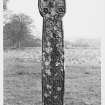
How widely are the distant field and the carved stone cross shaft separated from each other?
3.94 meters

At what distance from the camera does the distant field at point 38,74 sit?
5453 millimetres

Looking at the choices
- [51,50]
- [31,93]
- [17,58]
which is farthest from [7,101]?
[51,50]

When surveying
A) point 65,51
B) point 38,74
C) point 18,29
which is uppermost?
point 18,29

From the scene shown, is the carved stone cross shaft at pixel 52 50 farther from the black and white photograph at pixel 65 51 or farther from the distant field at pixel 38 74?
the distant field at pixel 38 74

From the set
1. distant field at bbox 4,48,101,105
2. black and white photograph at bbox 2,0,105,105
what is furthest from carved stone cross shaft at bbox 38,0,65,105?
distant field at bbox 4,48,101,105

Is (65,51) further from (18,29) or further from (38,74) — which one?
(18,29)

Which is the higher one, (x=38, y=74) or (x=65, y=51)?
(x=65, y=51)

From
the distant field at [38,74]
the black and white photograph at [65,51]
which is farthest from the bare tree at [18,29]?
the distant field at [38,74]

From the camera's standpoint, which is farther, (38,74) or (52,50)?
(38,74)

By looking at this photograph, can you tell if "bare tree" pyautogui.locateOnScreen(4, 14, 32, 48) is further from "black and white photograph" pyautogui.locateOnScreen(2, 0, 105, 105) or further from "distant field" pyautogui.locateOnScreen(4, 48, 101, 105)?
"distant field" pyautogui.locateOnScreen(4, 48, 101, 105)

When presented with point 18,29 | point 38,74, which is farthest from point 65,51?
point 18,29

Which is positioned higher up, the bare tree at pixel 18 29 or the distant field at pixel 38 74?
the bare tree at pixel 18 29

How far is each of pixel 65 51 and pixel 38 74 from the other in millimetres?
809

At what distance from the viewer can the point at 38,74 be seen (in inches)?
219
